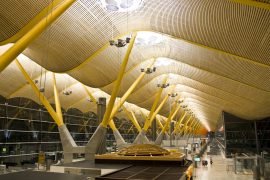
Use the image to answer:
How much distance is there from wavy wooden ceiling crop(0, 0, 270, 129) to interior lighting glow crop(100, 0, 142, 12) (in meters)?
0.35

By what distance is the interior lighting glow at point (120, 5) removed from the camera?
53.7ft

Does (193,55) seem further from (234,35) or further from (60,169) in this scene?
A: (60,169)

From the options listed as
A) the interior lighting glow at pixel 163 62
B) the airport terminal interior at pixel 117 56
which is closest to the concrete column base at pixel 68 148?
the airport terminal interior at pixel 117 56

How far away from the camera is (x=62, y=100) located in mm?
41344

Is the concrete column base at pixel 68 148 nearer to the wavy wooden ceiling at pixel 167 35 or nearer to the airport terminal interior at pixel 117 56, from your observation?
the airport terminal interior at pixel 117 56

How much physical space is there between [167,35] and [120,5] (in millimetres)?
3962

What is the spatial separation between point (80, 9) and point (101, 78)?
9930 mm

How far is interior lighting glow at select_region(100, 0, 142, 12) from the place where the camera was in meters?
16.4

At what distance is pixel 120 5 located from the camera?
660 inches

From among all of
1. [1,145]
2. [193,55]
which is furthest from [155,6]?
[1,145]

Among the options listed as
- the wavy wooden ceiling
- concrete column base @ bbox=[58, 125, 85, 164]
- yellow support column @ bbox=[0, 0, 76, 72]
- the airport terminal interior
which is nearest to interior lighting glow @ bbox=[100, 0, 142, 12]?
the airport terminal interior

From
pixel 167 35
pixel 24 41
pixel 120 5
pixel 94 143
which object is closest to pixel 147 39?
pixel 167 35

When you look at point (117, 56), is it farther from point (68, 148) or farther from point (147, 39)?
point (68, 148)

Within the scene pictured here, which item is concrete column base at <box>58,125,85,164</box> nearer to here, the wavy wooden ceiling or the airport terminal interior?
the airport terminal interior
